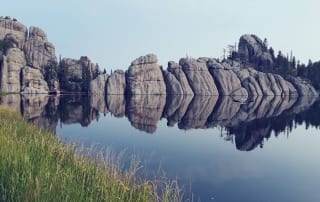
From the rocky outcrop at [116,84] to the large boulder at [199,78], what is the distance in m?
24.3

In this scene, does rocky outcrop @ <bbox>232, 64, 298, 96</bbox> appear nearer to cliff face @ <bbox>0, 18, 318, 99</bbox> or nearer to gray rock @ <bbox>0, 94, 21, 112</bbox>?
cliff face @ <bbox>0, 18, 318, 99</bbox>

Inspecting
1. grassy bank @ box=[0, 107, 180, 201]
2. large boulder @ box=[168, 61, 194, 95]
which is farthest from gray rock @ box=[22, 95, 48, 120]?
large boulder @ box=[168, 61, 194, 95]

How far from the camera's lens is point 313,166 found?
25125 mm

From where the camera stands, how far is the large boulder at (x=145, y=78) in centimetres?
12621

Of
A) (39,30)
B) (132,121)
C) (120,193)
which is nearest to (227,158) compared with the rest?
(120,193)

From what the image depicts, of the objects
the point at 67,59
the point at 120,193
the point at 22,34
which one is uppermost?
the point at 22,34

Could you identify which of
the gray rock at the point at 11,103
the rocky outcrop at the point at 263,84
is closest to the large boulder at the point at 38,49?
the gray rock at the point at 11,103

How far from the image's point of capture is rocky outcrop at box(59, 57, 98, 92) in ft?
390

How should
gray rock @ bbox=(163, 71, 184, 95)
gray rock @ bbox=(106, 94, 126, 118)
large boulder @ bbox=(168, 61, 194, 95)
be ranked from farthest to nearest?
large boulder @ bbox=(168, 61, 194, 95) → gray rock @ bbox=(163, 71, 184, 95) → gray rock @ bbox=(106, 94, 126, 118)

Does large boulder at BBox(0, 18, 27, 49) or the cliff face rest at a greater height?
large boulder at BBox(0, 18, 27, 49)

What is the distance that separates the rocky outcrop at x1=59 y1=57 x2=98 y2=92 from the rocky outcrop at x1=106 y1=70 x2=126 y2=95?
272 inches

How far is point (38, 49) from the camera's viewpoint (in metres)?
132

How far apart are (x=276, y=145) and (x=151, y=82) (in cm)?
9655

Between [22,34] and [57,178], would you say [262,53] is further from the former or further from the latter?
[57,178]
